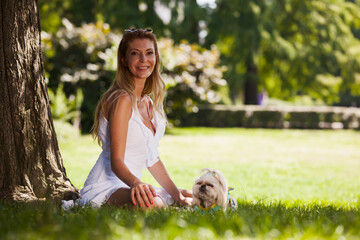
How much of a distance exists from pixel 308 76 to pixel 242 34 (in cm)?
627

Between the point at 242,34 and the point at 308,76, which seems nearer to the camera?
the point at 242,34

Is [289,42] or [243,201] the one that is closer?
[243,201]

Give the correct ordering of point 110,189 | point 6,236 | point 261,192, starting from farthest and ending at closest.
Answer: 1. point 261,192
2. point 110,189
3. point 6,236

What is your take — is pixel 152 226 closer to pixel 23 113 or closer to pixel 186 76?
Answer: pixel 23 113

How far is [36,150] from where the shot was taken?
13.6 ft

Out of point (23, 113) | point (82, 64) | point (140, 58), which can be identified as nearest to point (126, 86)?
point (140, 58)

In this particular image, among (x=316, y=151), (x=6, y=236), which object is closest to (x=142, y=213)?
(x=6, y=236)

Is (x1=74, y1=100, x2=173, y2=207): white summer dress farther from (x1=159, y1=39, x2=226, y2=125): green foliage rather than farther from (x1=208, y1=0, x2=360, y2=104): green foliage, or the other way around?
(x1=208, y1=0, x2=360, y2=104): green foliage

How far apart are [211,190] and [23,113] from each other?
1832 mm

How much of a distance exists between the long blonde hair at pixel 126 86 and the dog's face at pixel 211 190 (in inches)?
34.6

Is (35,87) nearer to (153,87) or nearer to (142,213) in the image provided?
(153,87)

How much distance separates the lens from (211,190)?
378 cm

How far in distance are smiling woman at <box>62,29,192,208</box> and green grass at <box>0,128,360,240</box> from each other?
10.9 inches

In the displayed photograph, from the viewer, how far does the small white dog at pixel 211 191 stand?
3.80 meters
